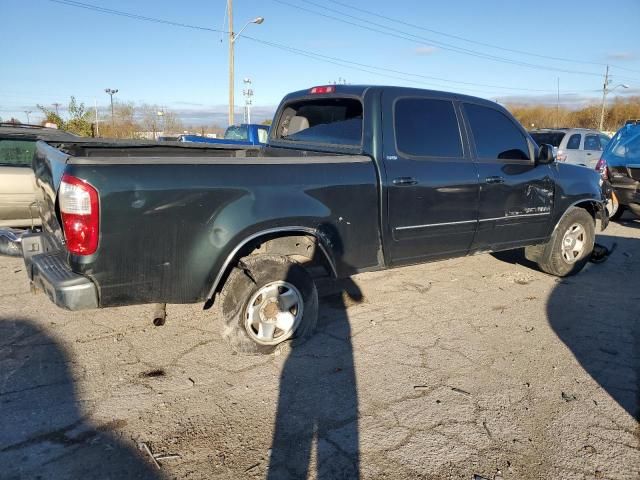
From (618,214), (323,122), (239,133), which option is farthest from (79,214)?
(239,133)

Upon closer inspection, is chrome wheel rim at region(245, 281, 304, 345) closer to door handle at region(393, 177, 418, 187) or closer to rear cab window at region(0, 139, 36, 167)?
door handle at region(393, 177, 418, 187)

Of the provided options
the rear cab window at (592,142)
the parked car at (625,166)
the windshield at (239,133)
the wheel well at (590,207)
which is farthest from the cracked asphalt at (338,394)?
the windshield at (239,133)

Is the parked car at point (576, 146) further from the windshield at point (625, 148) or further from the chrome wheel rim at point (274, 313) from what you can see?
the chrome wheel rim at point (274, 313)

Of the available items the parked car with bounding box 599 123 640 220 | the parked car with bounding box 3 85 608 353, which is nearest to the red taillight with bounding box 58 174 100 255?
the parked car with bounding box 3 85 608 353

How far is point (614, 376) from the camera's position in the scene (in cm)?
345

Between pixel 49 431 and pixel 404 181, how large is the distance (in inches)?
117

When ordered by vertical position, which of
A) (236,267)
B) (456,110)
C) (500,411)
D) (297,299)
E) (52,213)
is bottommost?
(500,411)

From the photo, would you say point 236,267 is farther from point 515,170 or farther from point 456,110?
point 515,170

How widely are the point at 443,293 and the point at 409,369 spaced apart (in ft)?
6.12

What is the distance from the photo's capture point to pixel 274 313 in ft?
11.9

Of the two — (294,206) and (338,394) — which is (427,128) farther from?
(338,394)

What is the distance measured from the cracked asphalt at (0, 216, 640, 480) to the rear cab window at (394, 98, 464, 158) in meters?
1.51

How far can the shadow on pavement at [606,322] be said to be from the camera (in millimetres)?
3410

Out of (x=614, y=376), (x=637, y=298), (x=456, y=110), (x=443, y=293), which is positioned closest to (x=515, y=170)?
(x=456, y=110)
